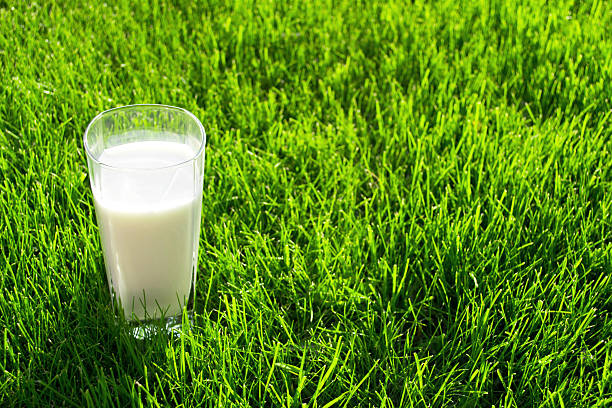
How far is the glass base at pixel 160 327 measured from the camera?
4.73 ft

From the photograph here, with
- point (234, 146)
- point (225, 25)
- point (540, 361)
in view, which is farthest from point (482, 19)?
point (540, 361)

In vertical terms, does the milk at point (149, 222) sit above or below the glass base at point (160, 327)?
above

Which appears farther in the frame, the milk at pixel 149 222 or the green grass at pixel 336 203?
the green grass at pixel 336 203

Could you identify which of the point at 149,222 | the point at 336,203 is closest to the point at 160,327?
the point at 149,222

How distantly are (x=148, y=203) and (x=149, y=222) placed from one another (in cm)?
4

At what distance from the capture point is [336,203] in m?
1.91

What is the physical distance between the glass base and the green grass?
24mm

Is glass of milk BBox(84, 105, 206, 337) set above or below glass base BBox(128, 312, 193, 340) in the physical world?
above

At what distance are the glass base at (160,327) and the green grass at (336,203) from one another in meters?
0.02

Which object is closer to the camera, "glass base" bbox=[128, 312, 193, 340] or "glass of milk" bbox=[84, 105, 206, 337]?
"glass of milk" bbox=[84, 105, 206, 337]

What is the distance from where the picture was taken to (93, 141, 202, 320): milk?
4.13ft

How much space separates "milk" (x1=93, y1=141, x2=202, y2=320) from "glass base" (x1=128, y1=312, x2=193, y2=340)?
0.05 feet

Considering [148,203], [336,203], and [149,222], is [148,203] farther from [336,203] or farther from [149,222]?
[336,203]

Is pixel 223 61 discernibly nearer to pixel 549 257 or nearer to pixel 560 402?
pixel 549 257
